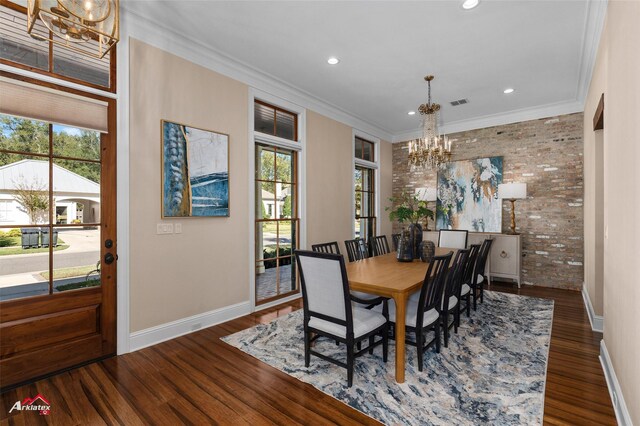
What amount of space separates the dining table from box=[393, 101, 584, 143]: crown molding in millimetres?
4023

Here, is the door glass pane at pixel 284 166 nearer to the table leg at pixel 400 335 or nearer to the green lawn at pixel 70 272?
the green lawn at pixel 70 272

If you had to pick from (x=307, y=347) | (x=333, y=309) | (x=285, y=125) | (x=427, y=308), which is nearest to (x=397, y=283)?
(x=427, y=308)

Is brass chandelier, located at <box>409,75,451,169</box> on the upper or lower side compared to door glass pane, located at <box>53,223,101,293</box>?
upper

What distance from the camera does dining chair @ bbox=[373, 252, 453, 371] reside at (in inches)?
98.2

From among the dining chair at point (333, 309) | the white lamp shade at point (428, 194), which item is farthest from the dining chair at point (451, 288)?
the white lamp shade at point (428, 194)

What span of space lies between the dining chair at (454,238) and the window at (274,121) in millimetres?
2910

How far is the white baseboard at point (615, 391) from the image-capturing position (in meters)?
1.85

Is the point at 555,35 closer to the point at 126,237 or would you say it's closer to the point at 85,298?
the point at 126,237

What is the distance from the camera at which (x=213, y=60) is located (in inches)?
142

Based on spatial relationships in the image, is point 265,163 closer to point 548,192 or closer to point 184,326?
point 184,326

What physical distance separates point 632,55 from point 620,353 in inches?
73.5

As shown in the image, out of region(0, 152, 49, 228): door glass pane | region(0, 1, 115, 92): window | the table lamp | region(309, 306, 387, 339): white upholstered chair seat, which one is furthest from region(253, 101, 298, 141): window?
the table lamp

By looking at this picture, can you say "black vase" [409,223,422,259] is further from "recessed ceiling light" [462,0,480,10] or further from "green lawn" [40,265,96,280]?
"green lawn" [40,265,96,280]

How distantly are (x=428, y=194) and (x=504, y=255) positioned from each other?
182 cm
